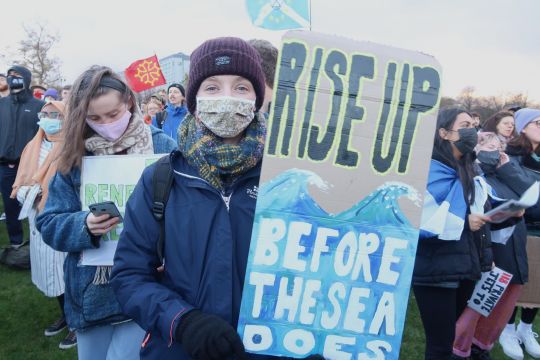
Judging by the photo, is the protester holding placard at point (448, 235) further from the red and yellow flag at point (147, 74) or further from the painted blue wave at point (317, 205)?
the red and yellow flag at point (147, 74)

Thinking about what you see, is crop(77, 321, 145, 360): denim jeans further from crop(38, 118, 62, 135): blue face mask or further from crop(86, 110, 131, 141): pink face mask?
crop(38, 118, 62, 135): blue face mask

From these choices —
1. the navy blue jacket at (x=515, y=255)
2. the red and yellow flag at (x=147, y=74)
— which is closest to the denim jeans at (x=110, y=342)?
the navy blue jacket at (x=515, y=255)

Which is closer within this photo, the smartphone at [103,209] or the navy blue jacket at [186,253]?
the navy blue jacket at [186,253]

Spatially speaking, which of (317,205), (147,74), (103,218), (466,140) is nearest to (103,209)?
(103,218)

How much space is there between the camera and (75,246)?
183cm

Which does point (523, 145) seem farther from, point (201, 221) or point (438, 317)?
point (201, 221)

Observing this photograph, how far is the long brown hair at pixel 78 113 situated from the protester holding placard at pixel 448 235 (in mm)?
1861

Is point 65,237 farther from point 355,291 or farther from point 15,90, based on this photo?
point 15,90

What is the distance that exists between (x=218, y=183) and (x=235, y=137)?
0.20 m

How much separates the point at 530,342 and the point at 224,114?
3.93 meters

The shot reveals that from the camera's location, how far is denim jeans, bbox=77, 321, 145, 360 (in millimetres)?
1967

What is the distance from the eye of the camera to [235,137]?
1.49 metres

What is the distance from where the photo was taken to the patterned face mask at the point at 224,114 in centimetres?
141

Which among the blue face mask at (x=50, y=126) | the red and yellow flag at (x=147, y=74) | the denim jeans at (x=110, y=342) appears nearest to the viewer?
the denim jeans at (x=110, y=342)
